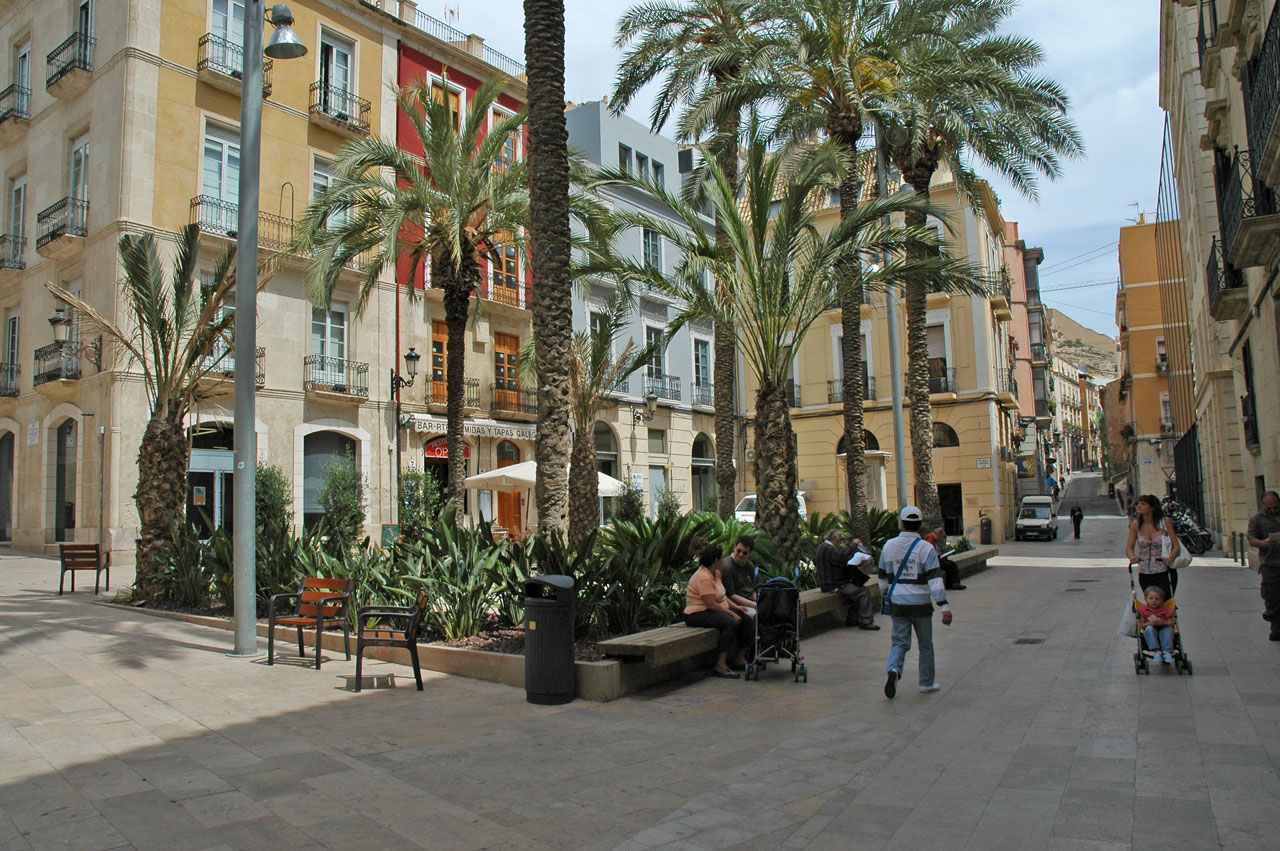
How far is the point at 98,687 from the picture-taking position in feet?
24.6

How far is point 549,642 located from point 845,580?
5802 millimetres

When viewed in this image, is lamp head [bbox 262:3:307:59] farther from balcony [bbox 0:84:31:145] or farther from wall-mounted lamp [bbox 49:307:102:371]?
balcony [bbox 0:84:31:145]

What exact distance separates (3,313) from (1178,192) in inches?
1453

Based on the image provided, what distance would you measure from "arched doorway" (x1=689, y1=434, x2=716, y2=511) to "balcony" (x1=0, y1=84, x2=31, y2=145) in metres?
26.5

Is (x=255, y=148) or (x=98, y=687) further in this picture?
(x=255, y=148)

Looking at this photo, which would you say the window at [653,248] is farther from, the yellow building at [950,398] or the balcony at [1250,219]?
the balcony at [1250,219]

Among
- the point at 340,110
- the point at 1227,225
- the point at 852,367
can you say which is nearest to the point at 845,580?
the point at 852,367

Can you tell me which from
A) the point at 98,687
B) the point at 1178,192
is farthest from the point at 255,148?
the point at 1178,192

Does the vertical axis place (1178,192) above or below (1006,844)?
above

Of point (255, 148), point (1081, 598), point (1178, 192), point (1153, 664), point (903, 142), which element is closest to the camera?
point (1153, 664)

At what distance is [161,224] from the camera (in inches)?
881

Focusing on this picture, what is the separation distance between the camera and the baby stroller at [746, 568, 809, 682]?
8.34 metres

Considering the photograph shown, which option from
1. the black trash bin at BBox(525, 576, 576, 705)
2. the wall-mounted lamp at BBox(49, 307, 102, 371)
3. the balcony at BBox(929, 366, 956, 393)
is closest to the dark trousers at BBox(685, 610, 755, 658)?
the black trash bin at BBox(525, 576, 576, 705)

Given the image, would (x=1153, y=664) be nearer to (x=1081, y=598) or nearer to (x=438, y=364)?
(x=1081, y=598)
